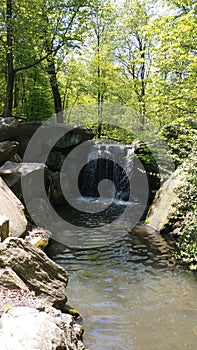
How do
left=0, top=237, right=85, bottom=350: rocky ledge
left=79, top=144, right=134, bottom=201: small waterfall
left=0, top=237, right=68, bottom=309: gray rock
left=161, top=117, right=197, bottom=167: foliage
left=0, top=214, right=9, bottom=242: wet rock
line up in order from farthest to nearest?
left=79, top=144, right=134, bottom=201: small waterfall
left=161, top=117, right=197, bottom=167: foliage
left=0, top=214, right=9, bottom=242: wet rock
left=0, top=237, right=68, bottom=309: gray rock
left=0, top=237, right=85, bottom=350: rocky ledge

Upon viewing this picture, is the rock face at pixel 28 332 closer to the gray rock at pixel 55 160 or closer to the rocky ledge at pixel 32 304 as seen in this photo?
the rocky ledge at pixel 32 304

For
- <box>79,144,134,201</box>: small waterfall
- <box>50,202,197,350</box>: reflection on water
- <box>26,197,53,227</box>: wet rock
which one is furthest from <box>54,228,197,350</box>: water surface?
<box>79,144,134,201</box>: small waterfall

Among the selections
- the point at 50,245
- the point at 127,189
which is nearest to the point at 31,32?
the point at 127,189

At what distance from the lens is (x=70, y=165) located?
1498 centimetres

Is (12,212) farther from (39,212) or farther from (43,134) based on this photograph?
(43,134)

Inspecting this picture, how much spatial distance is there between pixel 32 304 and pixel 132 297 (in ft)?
8.10

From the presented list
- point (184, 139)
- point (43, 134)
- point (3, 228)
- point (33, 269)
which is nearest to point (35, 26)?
point (43, 134)

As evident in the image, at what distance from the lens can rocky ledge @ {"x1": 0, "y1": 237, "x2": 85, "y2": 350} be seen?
95.7 inches

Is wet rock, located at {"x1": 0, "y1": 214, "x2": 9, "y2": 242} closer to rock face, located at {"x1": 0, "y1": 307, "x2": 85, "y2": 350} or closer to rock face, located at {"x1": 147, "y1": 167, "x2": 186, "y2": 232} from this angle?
rock face, located at {"x1": 0, "y1": 307, "x2": 85, "y2": 350}

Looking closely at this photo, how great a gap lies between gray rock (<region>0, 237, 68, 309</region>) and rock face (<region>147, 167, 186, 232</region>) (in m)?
5.05

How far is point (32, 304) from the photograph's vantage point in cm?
334

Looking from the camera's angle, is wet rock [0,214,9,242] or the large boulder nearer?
wet rock [0,214,9,242]

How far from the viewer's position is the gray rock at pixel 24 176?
8906mm

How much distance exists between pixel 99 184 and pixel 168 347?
39.4 feet
